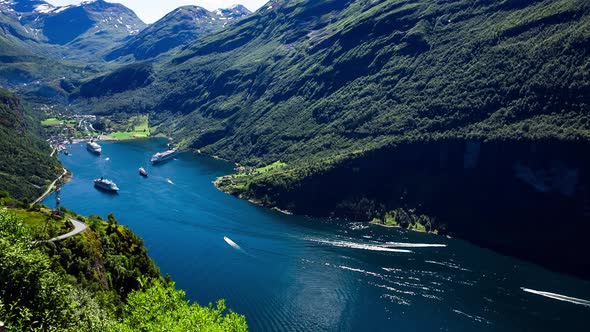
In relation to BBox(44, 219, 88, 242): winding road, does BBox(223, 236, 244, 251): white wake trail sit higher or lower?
lower

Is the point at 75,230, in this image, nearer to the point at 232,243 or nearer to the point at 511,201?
the point at 232,243

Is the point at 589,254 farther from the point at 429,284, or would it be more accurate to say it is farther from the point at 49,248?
the point at 49,248

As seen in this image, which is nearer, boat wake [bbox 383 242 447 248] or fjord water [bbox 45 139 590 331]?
fjord water [bbox 45 139 590 331]

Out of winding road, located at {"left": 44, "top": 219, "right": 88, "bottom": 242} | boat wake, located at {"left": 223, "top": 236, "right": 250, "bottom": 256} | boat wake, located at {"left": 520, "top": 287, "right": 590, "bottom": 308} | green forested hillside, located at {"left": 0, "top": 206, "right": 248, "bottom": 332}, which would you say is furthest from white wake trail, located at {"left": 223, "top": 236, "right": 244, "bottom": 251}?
boat wake, located at {"left": 520, "top": 287, "right": 590, "bottom": 308}

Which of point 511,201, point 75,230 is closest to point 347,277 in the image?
point 75,230

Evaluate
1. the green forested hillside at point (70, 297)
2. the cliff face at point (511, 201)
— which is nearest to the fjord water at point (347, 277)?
the cliff face at point (511, 201)

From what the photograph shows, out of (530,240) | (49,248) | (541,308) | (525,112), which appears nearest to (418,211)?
(530,240)

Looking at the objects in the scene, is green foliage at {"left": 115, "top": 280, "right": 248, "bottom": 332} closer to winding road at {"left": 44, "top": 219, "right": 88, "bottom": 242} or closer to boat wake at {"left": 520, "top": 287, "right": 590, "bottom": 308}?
winding road at {"left": 44, "top": 219, "right": 88, "bottom": 242}
